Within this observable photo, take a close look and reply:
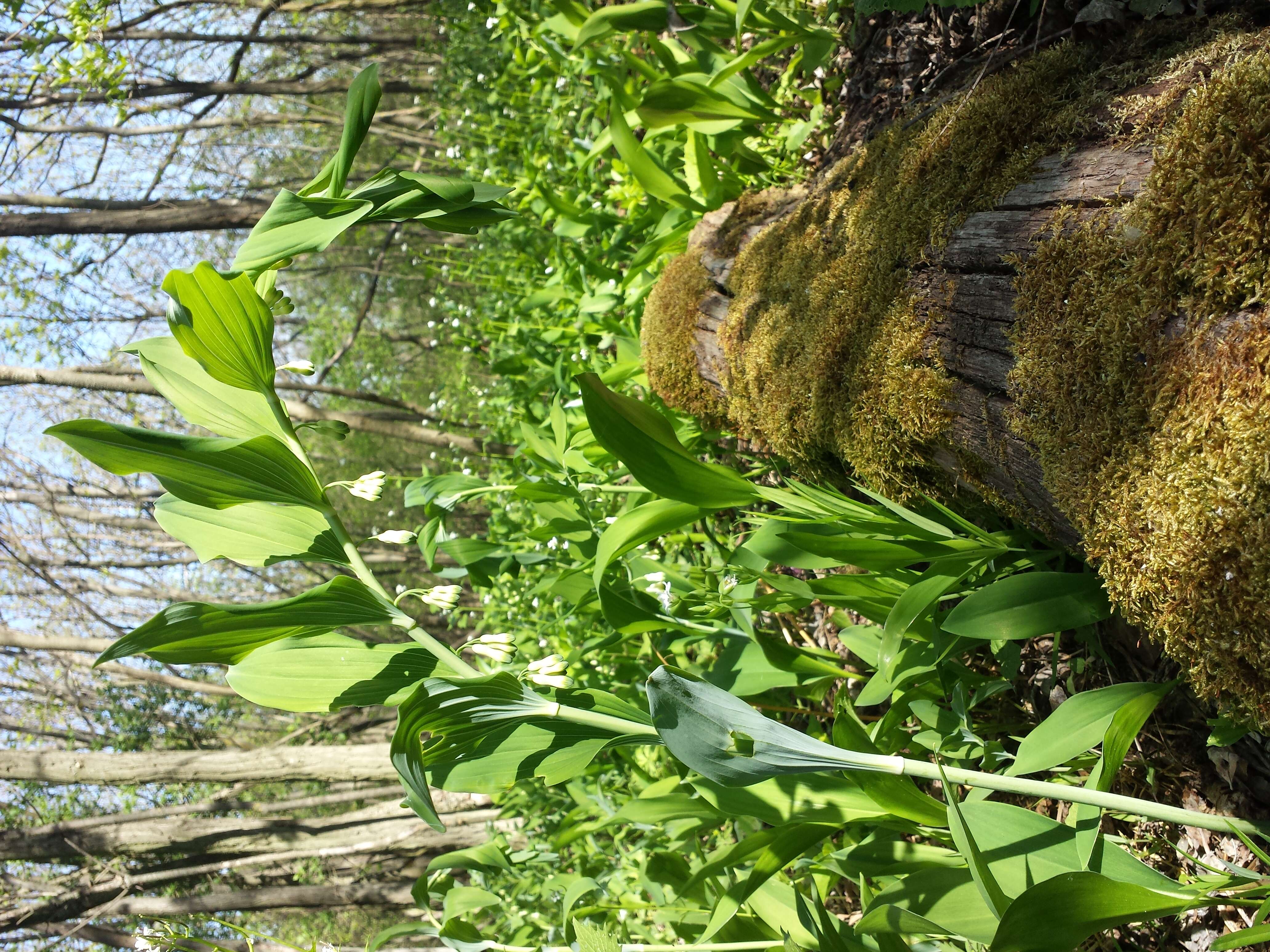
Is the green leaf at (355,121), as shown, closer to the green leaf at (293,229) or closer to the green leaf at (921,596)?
→ the green leaf at (293,229)

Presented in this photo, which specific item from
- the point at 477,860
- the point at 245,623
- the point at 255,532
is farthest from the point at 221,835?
the point at 245,623

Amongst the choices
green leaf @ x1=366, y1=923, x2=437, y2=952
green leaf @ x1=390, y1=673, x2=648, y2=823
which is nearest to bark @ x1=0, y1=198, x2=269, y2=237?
green leaf @ x1=366, y1=923, x2=437, y2=952

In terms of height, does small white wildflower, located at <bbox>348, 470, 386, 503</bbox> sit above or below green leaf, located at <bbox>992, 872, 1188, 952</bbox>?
above

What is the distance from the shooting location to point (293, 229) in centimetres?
96

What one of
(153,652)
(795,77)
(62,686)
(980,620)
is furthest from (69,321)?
(980,620)

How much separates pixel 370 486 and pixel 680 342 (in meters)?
1.29

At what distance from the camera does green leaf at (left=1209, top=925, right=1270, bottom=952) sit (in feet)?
2.51

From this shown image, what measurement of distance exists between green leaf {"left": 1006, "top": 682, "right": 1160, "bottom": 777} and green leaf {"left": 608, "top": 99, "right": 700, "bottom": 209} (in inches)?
70.5

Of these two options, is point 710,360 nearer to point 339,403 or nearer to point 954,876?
point 954,876

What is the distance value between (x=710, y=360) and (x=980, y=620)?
46.6 inches

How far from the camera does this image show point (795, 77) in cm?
269

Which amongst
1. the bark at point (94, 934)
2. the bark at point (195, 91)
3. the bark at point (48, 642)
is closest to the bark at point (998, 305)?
the bark at point (195, 91)

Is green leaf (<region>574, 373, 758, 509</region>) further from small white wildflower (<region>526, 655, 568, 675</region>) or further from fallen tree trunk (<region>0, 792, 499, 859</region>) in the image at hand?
fallen tree trunk (<region>0, 792, 499, 859</region>)

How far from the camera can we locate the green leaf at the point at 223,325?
0.98m
